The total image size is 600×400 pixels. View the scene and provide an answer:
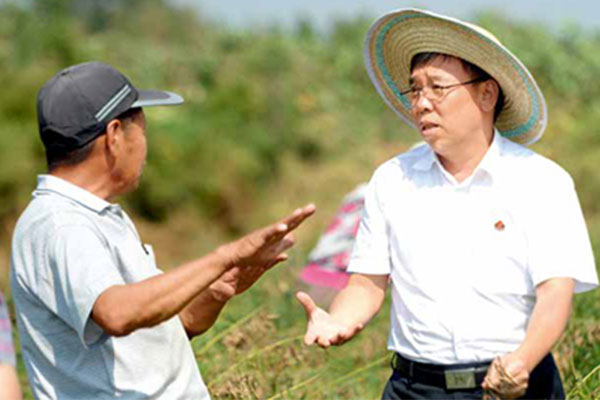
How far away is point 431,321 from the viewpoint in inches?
125

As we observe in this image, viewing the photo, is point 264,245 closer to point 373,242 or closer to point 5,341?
point 373,242

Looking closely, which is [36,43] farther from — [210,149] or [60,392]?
[60,392]

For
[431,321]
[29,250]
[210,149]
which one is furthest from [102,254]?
[210,149]

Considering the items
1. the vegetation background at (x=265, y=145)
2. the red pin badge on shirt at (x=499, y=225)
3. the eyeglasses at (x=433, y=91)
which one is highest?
the eyeglasses at (x=433, y=91)

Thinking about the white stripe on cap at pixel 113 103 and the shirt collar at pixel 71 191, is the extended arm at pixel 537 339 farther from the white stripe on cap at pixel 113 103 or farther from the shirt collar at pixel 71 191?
the white stripe on cap at pixel 113 103

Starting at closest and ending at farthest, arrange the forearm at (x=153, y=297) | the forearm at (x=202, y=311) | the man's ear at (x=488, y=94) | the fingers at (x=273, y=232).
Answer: the forearm at (x=153, y=297) < the fingers at (x=273, y=232) < the man's ear at (x=488, y=94) < the forearm at (x=202, y=311)

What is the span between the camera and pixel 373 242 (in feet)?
10.8

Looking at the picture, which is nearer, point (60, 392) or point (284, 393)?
point (60, 392)

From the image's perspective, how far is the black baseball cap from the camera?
3.05 m

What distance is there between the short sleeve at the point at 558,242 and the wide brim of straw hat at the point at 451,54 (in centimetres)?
35

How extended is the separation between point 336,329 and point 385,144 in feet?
56.4

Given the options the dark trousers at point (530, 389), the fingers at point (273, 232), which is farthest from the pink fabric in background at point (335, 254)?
the fingers at point (273, 232)

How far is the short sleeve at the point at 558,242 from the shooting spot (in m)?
3.05

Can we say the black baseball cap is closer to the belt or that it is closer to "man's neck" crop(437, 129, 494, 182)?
"man's neck" crop(437, 129, 494, 182)
